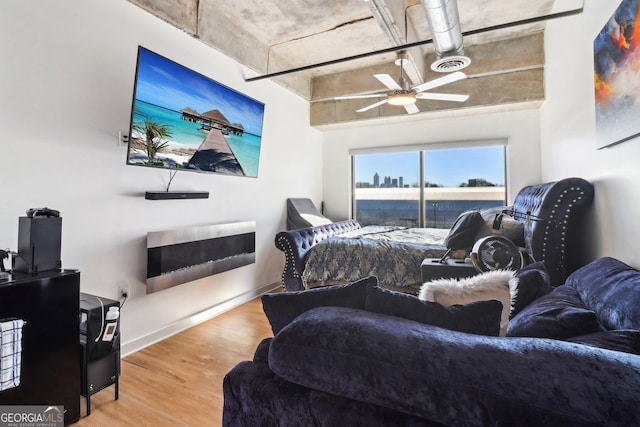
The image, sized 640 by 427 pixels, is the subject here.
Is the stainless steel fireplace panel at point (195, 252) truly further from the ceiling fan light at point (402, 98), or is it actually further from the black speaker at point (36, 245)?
the ceiling fan light at point (402, 98)

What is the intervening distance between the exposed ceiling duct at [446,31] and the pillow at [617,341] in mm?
2215

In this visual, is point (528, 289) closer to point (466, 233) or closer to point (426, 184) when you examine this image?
point (466, 233)

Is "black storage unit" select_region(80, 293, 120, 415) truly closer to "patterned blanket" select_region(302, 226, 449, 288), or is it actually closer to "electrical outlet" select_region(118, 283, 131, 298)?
"electrical outlet" select_region(118, 283, 131, 298)

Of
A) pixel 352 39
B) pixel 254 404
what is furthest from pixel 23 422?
pixel 352 39

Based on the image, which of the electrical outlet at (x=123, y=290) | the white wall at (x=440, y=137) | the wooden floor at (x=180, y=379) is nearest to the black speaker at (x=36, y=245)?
the electrical outlet at (x=123, y=290)

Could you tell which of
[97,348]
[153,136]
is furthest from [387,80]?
[97,348]

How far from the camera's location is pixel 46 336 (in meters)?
1.63

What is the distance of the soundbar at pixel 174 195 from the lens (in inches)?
101

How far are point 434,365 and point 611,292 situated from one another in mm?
963

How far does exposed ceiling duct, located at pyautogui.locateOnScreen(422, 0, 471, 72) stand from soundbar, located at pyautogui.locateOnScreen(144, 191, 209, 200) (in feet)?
7.84

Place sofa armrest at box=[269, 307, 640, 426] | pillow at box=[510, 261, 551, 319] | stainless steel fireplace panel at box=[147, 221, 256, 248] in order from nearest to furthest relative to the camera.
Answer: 1. sofa armrest at box=[269, 307, 640, 426]
2. pillow at box=[510, 261, 551, 319]
3. stainless steel fireplace panel at box=[147, 221, 256, 248]

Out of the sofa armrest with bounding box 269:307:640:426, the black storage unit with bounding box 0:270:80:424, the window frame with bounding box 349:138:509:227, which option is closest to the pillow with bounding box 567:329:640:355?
the sofa armrest with bounding box 269:307:640:426

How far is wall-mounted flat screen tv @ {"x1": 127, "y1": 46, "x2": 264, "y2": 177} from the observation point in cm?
240

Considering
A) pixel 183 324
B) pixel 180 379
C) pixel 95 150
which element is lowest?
pixel 180 379
